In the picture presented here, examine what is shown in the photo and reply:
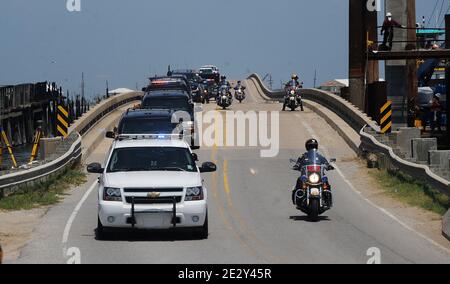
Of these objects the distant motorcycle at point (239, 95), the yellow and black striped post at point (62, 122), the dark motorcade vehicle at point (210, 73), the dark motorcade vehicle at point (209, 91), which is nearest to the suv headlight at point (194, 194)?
the yellow and black striped post at point (62, 122)

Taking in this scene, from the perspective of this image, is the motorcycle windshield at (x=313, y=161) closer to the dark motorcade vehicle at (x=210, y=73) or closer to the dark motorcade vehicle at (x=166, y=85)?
the dark motorcade vehicle at (x=166, y=85)

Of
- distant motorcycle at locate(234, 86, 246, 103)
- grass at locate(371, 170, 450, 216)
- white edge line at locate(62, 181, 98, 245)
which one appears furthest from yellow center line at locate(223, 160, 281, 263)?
distant motorcycle at locate(234, 86, 246, 103)

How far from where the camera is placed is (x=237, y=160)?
3441cm

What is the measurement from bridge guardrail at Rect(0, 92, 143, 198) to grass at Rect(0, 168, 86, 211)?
16cm

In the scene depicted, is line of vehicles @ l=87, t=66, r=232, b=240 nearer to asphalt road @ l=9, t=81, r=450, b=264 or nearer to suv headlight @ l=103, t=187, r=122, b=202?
suv headlight @ l=103, t=187, r=122, b=202

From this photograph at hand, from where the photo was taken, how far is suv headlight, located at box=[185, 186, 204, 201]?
18.5 metres

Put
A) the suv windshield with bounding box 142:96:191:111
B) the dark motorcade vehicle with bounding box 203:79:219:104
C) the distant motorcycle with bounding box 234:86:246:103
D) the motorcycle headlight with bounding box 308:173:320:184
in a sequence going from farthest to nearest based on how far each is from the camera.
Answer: the dark motorcade vehicle with bounding box 203:79:219:104 → the distant motorcycle with bounding box 234:86:246:103 → the suv windshield with bounding box 142:96:191:111 → the motorcycle headlight with bounding box 308:173:320:184

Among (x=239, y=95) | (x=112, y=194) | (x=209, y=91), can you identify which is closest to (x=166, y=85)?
(x=239, y=95)

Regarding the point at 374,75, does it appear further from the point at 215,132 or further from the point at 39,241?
the point at 39,241

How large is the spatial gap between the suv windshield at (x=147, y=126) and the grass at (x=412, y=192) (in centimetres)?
592

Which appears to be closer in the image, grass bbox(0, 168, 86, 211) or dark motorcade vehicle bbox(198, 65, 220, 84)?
grass bbox(0, 168, 86, 211)

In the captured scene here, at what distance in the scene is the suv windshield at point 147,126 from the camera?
2916 cm

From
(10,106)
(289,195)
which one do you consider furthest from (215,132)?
(10,106)

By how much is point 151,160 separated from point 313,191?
11.6 feet
